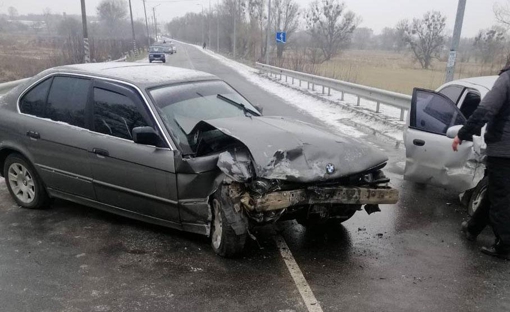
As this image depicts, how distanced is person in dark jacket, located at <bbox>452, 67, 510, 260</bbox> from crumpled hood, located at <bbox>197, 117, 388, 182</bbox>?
92cm

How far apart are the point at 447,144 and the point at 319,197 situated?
2.23m

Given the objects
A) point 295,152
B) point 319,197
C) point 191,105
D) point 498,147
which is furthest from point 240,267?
point 498,147

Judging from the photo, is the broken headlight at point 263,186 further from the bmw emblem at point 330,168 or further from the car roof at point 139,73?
the car roof at point 139,73

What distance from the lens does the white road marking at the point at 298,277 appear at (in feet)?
10.7

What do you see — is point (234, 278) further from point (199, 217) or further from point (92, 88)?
point (92, 88)

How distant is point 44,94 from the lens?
496cm

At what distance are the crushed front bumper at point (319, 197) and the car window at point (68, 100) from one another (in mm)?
2157

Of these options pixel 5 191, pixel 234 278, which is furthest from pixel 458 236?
pixel 5 191

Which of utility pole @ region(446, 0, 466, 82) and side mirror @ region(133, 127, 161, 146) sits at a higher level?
utility pole @ region(446, 0, 466, 82)

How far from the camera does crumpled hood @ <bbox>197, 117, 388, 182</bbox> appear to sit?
3.69 m

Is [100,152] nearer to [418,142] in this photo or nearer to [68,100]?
[68,100]

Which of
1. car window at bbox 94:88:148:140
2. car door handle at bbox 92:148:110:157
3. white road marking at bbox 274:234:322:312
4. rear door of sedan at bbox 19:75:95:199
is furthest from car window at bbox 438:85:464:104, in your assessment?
rear door of sedan at bbox 19:75:95:199

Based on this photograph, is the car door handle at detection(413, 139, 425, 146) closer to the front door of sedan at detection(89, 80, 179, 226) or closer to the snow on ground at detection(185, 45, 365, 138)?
the front door of sedan at detection(89, 80, 179, 226)

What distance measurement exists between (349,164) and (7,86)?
9.62 metres
